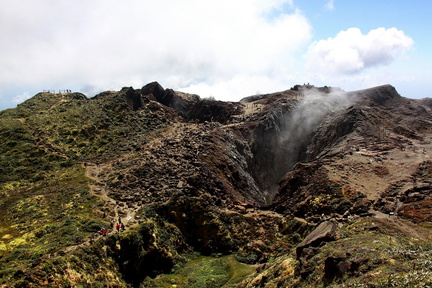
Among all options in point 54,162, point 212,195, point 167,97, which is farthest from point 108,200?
point 167,97

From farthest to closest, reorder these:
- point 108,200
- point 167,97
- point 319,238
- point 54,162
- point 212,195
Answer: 1. point 167,97
2. point 54,162
3. point 212,195
4. point 108,200
5. point 319,238

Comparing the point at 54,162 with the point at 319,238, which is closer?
the point at 319,238

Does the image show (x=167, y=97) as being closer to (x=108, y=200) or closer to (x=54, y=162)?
(x=54, y=162)

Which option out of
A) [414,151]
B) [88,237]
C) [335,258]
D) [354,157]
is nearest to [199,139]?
[354,157]

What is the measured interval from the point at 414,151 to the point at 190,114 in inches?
2143

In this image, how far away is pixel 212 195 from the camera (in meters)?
46.8

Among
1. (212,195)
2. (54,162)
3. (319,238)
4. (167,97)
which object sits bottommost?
(319,238)

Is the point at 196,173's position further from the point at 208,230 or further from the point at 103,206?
the point at 103,206

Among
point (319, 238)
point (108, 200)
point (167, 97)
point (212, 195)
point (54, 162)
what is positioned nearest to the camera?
point (319, 238)

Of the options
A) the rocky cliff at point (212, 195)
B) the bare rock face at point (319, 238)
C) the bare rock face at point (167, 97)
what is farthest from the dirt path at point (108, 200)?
the bare rock face at point (167, 97)

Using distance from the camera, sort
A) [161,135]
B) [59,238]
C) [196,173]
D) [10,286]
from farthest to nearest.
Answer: [161,135] < [196,173] < [59,238] < [10,286]

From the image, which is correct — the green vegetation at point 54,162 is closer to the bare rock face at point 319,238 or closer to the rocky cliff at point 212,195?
the rocky cliff at point 212,195

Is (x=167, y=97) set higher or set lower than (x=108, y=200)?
higher

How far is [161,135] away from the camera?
66.0m
